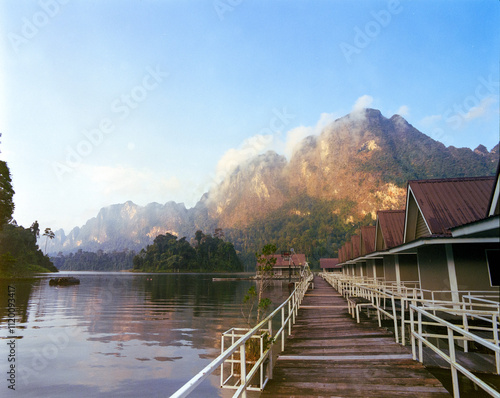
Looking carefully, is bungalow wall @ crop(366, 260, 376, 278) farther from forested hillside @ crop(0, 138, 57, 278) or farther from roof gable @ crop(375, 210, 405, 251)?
forested hillside @ crop(0, 138, 57, 278)

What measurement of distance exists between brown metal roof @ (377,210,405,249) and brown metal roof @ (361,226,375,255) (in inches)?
229

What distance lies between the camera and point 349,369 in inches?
221

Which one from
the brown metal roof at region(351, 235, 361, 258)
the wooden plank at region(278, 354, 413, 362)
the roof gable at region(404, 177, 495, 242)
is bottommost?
the wooden plank at region(278, 354, 413, 362)

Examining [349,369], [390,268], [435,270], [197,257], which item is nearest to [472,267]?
[435,270]

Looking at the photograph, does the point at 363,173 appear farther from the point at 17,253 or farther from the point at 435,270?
the point at 435,270

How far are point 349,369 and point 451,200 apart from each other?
1113 cm

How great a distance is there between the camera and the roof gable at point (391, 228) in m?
19.5

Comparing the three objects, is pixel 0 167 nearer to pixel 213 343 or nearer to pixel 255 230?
pixel 213 343

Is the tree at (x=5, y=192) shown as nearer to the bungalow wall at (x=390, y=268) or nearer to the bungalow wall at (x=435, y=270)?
the bungalow wall at (x=390, y=268)

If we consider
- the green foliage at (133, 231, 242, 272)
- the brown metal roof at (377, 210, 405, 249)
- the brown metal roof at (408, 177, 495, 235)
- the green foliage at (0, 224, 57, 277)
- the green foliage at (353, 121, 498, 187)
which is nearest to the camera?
the brown metal roof at (408, 177, 495, 235)

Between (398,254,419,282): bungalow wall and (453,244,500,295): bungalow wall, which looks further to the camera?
(398,254,419,282): bungalow wall

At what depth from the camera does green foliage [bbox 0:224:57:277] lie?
63.0m

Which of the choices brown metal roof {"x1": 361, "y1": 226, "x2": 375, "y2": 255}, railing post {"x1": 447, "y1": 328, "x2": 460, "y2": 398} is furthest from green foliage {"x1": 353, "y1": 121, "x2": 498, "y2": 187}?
railing post {"x1": 447, "y1": 328, "x2": 460, "y2": 398}

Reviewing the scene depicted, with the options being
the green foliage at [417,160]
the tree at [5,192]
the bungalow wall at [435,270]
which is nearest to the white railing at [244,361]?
the bungalow wall at [435,270]
